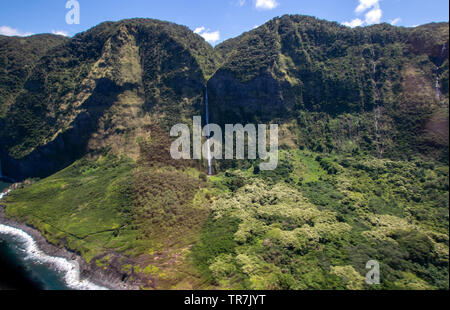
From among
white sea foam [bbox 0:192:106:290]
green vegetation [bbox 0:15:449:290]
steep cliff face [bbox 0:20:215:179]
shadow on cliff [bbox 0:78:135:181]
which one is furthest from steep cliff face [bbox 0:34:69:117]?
white sea foam [bbox 0:192:106:290]

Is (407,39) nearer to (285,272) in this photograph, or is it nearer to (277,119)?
(277,119)

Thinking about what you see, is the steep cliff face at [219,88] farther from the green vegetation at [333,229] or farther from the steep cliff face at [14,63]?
the green vegetation at [333,229]

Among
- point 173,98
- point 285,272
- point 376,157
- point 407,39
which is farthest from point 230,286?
point 407,39

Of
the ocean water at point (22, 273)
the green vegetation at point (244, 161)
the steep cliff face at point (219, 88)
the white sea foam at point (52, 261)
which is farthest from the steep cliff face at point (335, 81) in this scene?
the ocean water at point (22, 273)

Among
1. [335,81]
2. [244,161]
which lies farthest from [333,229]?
[335,81]

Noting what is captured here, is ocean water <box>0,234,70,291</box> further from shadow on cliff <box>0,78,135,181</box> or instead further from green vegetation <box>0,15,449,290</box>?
shadow on cliff <box>0,78,135,181</box>

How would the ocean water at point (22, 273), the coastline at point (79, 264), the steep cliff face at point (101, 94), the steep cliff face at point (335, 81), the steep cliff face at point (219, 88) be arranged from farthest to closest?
the steep cliff face at point (101, 94) → the steep cliff face at point (219, 88) → the steep cliff face at point (335, 81) → the coastline at point (79, 264) → the ocean water at point (22, 273)
